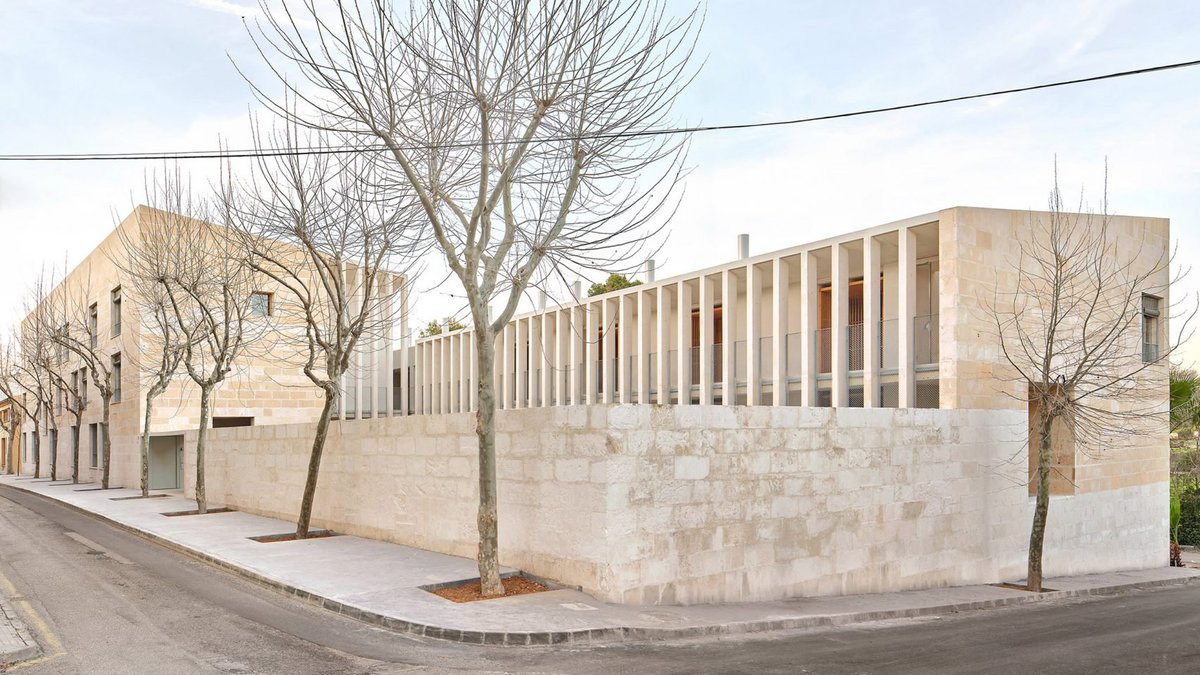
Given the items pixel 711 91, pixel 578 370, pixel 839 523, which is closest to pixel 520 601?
pixel 839 523

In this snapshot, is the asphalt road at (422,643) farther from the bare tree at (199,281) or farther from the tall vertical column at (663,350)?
the tall vertical column at (663,350)

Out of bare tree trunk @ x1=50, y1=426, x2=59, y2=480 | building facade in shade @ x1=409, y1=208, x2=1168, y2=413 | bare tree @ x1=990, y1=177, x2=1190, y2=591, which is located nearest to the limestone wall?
bare tree @ x1=990, y1=177, x2=1190, y2=591

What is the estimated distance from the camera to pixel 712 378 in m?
24.6

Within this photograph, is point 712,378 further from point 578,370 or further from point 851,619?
point 851,619

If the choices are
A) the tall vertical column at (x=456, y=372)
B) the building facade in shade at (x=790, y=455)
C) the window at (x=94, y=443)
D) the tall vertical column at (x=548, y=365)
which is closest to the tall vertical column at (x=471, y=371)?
the tall vertical column at (x=456, y=372)

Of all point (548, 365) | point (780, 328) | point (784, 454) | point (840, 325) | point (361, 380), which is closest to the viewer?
point (784, 454)

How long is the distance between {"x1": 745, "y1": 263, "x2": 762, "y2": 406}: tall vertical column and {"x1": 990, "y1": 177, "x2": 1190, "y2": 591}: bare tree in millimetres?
6434

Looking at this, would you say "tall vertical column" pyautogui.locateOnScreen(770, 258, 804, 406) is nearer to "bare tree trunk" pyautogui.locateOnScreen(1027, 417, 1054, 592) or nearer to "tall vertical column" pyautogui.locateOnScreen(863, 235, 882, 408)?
"tall vertical column" pyautogui.locateOnScreen(863, 235, 882, 408)

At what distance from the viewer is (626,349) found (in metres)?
27.4

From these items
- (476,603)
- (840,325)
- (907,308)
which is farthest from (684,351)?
(476,603)

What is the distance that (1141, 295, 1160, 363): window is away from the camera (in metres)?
20.2

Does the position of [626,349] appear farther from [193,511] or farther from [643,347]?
[193,511]

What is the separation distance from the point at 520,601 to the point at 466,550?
3.01 meters

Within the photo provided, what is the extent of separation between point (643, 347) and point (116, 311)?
875 inches
